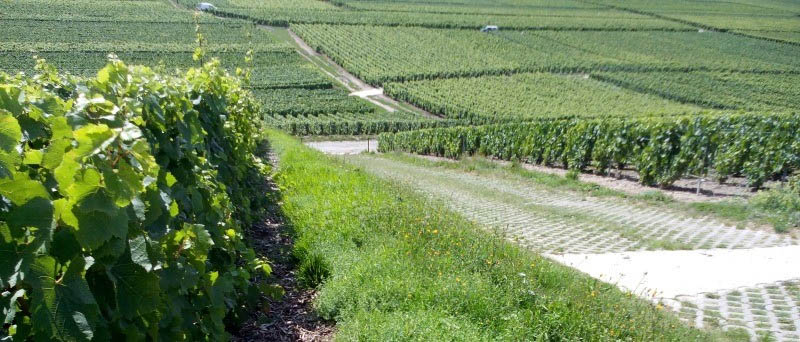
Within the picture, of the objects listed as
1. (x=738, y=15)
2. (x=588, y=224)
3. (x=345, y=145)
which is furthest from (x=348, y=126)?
(x=738, y=15)

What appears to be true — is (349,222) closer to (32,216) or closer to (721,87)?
(32,216)

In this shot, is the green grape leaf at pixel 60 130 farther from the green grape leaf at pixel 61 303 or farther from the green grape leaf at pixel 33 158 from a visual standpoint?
the green grape leaf at pixel 61 303

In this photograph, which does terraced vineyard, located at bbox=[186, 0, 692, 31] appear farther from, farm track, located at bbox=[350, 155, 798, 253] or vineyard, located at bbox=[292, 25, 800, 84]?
farm track, located at bbox=[350, 155, 798, 253]

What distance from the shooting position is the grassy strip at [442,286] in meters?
4.98

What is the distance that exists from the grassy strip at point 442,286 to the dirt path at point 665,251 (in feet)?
1.94

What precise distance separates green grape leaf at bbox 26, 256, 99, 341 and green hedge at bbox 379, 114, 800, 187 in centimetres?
1476

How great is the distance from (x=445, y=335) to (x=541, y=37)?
9612 centimetres

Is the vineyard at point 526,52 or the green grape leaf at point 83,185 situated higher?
the green grape leaf at point 83,185

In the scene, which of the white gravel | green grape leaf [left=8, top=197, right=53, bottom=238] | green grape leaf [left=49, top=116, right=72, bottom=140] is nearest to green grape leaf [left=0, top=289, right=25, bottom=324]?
green grape leaf [left=8, top=197, right=53, bottom=238]

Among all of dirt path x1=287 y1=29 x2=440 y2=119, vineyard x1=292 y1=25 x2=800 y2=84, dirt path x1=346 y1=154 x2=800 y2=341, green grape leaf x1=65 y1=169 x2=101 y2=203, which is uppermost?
green grape leaf x1=65 y1=169 x2=101 y2=203

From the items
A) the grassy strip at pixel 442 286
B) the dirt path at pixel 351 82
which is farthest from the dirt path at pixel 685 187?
the dirt path at pixel 351 82

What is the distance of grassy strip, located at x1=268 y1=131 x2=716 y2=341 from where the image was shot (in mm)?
4980

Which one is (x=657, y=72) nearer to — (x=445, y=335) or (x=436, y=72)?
(x=436, y=72)

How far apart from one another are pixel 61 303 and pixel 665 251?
8.28m
